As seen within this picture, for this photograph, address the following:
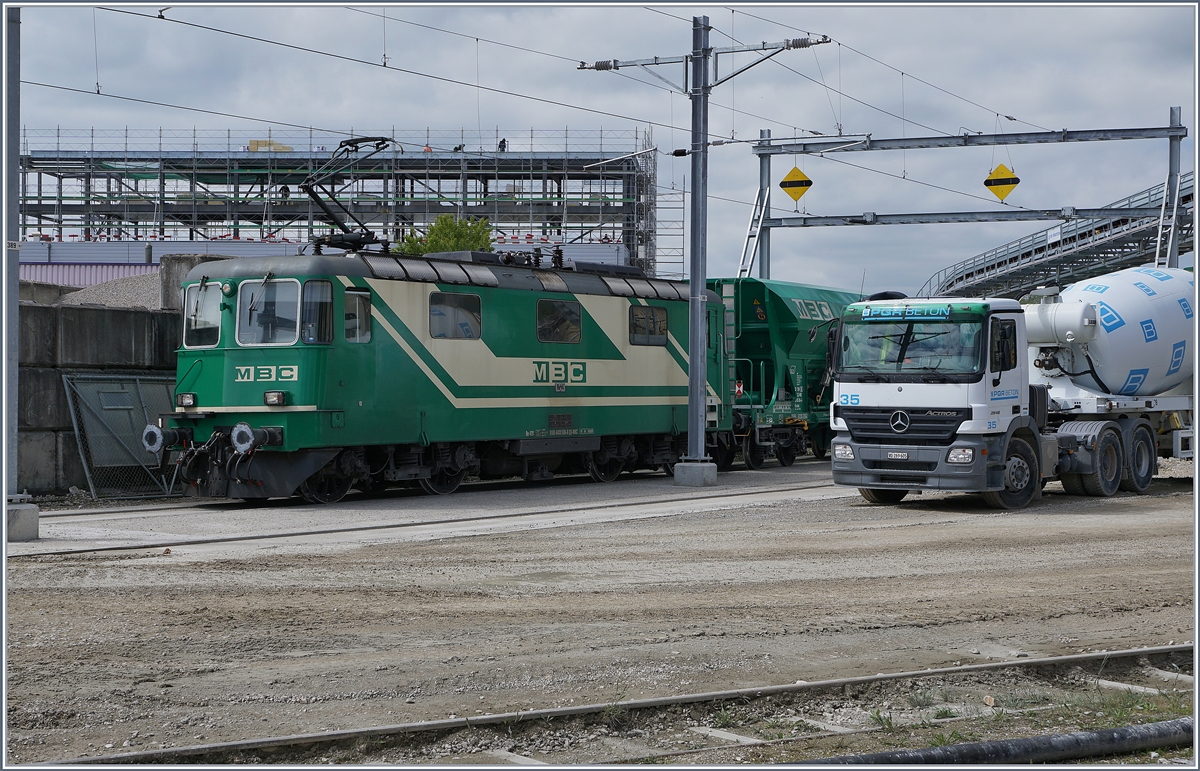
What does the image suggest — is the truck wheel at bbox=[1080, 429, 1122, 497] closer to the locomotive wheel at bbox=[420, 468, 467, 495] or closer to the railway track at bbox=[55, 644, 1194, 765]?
the locomotive wheel at bbox=[420, 468, 467, 495]

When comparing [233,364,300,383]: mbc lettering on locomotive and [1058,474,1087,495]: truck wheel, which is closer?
[233,364,300,383]: mbc lettering on locomotive

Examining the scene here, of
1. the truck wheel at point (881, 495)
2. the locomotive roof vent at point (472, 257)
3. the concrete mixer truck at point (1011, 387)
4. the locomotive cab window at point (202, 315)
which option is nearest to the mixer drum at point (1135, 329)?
the concrete mixer truck at point (1011, 387)

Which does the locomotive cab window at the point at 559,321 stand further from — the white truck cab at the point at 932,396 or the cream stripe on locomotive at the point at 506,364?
the white truck cab at the point at 932,396

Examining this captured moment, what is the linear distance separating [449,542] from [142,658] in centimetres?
599

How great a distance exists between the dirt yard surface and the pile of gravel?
7.15 meters

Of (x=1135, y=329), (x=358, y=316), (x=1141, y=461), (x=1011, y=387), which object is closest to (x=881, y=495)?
(x=1011, y=387)

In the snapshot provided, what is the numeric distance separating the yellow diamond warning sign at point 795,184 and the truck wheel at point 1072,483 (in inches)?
609

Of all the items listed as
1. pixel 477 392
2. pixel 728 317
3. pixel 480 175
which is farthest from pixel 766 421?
pixel 480 175

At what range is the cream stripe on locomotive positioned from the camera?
1814cm

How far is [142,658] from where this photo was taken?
7.65 metres

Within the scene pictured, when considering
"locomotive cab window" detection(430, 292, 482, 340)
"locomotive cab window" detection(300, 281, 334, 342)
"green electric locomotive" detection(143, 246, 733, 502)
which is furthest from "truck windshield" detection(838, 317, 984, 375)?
"locomotive cab window" detection(300, 281, 334, 342)

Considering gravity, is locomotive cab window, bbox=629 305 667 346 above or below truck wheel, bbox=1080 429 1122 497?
above

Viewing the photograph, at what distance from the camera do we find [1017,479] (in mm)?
17562

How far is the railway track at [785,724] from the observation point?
5.89 m
